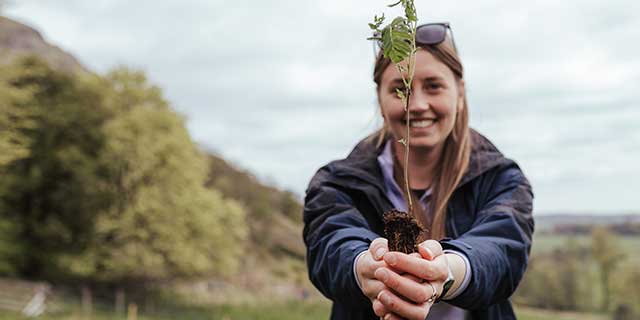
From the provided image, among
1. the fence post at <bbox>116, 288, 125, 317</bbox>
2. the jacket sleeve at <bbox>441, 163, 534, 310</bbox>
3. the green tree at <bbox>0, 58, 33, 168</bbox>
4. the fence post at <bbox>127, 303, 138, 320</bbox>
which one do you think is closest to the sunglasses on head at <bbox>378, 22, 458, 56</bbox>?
the jacket sleeve at <bbox>441, 163, 534, 310</bbox>

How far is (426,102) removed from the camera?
7.32ft

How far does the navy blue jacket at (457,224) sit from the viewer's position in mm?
1933

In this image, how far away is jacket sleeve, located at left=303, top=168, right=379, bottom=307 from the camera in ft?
6.34

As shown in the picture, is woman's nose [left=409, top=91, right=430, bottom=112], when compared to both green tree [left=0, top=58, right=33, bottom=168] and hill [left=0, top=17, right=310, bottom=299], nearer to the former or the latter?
green tree [left=0, top=58, right=33, bottom=168]

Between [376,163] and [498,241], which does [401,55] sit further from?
[376,163]

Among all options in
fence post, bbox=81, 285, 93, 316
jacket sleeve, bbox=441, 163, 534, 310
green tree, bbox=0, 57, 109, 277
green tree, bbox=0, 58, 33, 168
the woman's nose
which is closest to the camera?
jacket sleeve, bbox=441, 163, 534, 310

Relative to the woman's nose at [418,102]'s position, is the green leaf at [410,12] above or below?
above

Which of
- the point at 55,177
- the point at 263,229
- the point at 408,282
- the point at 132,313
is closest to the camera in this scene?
the point at 408,282

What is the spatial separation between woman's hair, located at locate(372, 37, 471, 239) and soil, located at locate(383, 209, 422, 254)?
66cm

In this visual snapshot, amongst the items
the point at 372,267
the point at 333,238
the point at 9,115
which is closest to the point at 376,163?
the point at 333,238

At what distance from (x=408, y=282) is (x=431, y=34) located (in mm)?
1191

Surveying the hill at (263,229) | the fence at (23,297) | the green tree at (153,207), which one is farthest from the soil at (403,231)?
the hill at (263,229)

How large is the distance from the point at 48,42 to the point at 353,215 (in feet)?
352

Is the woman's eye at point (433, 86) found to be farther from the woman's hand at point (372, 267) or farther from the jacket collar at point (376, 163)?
the woman's hand at point (372, 267)
